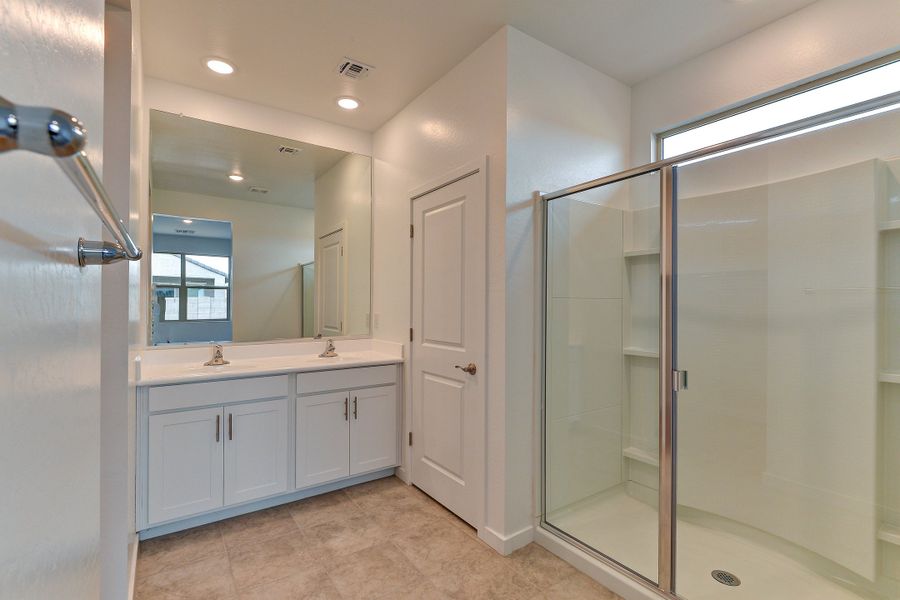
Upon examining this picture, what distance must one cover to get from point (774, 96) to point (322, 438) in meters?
3.21

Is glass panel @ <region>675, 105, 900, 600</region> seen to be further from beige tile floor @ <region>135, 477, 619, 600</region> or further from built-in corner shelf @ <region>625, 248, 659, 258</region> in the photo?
beige tile floor @ <region>135, 477, 619, 600</region>

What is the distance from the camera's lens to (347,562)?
6.88 feet

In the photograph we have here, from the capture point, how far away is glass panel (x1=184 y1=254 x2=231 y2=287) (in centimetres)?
281

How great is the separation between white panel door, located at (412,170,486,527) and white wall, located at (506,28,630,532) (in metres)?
0.17

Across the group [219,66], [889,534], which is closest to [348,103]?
[219,66]

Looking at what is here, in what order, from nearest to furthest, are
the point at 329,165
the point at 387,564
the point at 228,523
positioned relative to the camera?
the point at 387,564 → the point at 228,523 → the point at 329,165

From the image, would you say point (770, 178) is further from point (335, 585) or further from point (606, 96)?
point (335, 585)

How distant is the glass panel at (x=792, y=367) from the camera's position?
1600 millimetres

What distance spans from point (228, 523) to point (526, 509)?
169cm

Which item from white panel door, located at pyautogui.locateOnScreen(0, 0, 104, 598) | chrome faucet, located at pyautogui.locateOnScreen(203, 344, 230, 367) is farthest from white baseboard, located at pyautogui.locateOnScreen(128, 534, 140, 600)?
white panel door, located at pyautogui.locateOnScreen(0, 0, 104, 598)

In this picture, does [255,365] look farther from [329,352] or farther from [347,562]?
[347,562]

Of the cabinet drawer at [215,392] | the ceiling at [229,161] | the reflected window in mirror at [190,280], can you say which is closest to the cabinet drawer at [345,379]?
the cabinet drawer at [215,392]

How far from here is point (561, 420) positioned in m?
2.36

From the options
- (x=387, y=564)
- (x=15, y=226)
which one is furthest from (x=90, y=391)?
(x=387, y=564)
